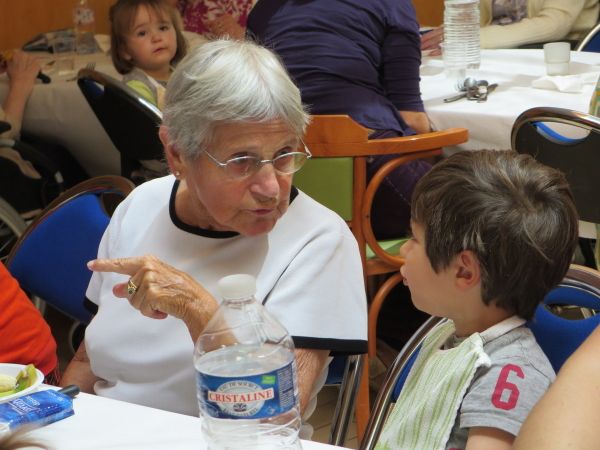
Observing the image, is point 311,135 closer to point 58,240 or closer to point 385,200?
point 385,200

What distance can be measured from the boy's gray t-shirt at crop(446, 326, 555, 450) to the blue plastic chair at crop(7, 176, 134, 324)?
3.44ft

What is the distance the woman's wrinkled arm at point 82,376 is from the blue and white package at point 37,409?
1.33 feet

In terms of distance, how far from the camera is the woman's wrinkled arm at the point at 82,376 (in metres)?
1.94

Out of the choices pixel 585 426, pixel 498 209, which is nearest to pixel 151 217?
pixel 498 209

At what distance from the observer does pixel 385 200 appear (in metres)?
3.01

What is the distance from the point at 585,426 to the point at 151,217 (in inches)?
40.3

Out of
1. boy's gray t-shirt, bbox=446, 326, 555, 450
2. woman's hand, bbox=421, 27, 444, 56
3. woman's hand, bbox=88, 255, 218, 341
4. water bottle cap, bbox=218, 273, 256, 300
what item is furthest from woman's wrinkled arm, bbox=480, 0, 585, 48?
water bottle cap, bbox=218, 273, 256, 300

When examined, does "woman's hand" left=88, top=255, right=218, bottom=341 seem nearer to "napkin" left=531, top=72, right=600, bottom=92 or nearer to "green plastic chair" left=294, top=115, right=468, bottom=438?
"green plastic chair" left=294, top=115, right=468, bottom=438

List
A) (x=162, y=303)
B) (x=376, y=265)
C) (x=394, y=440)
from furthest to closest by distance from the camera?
(x=376, y=265) → (x=162, y=303) → (x=394, y=440)

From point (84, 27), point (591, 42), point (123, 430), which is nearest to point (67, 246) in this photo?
point (123, 430)

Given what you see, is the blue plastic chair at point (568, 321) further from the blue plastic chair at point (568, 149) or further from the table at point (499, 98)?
the table at point (499, 98)

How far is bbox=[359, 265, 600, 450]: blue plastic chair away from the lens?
1.49 metres

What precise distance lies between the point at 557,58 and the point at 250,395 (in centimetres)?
255

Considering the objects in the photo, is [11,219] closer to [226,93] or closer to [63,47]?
[63,47]
